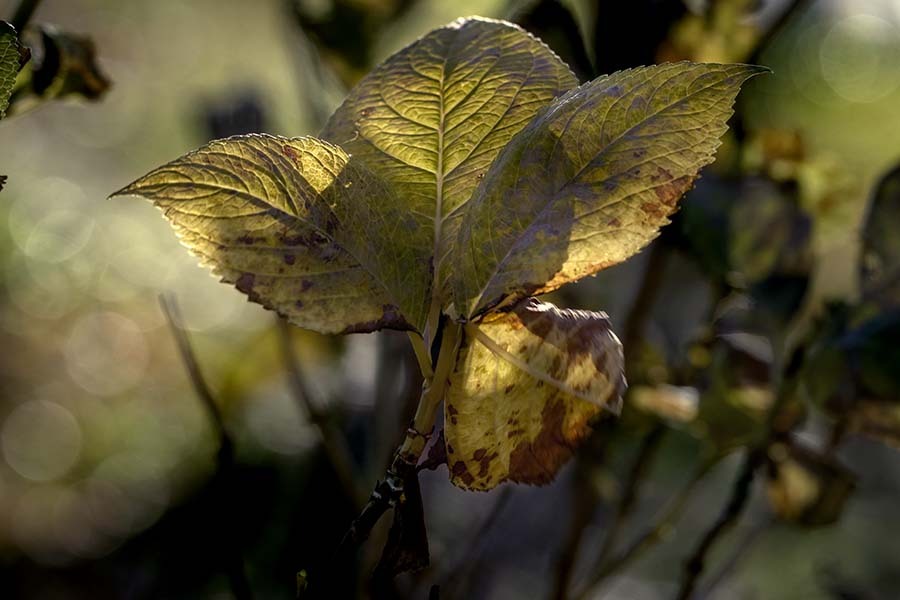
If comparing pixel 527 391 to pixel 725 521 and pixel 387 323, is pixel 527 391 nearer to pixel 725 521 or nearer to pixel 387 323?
pixel 387 323

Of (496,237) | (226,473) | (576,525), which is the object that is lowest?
(576,525)

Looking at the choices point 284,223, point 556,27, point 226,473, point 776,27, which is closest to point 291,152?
point 284,223

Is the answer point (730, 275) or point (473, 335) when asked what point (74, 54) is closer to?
point (473, 335)

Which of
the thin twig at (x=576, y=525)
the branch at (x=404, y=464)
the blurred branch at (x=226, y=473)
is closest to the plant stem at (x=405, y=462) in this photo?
the branch at (x=404, y=464)

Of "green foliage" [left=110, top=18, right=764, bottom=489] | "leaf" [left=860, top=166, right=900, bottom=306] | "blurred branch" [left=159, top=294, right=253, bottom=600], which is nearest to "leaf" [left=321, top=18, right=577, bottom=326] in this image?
"green foliage" [left=110, top=18, right=764, bottom=489]

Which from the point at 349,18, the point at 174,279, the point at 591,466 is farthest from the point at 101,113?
the point at 591,466

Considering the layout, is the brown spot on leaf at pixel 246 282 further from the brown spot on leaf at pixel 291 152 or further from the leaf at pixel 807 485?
the leaf at pixel 807 485

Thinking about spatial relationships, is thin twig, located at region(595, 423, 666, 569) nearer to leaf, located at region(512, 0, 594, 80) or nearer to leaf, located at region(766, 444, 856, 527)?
leaf, located at region(766, 444, 856, 527)
